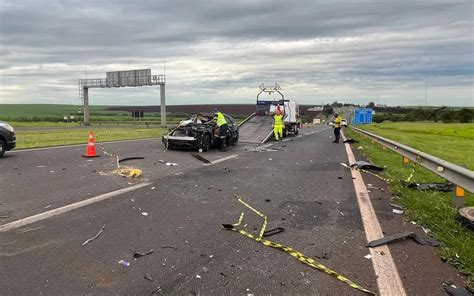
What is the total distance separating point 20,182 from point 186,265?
20.5 feet

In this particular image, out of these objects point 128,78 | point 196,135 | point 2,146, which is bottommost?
point 2,146

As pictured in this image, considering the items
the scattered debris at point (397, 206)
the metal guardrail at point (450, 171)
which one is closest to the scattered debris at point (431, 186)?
the metal guardrail at point (450, 171)

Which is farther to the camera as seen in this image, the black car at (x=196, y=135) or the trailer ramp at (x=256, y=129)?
the trailer ramp at (x=256, y=129)

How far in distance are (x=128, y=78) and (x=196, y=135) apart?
2359 inches

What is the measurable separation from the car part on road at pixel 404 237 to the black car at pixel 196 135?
1177 cm

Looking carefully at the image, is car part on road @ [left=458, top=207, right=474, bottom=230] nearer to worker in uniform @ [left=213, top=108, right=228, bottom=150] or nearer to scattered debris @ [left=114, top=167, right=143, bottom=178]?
scattered debris @ [left=114, top=167, right=143, bottom=178]

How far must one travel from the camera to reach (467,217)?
18.8ft

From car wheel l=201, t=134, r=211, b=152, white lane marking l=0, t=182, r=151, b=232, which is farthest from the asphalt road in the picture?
car wheel l=201, t=134, r=211, b=152

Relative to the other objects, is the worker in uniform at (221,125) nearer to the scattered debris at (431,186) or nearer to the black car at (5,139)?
the black car at (5,139)

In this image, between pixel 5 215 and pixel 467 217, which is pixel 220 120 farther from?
pixel 467 217

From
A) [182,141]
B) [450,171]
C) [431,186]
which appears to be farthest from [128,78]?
[450,171]

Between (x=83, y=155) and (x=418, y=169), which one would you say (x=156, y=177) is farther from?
(x=418, y=169)

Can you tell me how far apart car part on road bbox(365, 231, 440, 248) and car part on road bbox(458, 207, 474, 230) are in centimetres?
60

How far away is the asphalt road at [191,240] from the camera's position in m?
3.99
